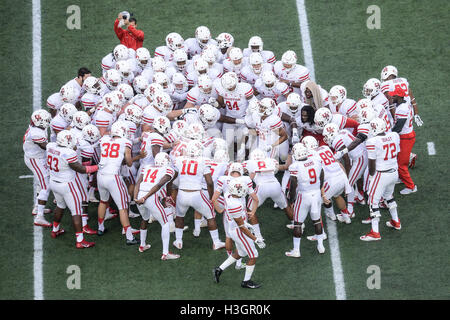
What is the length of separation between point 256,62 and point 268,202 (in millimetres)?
2287

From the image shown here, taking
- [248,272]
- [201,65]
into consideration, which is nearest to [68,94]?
[201,65]

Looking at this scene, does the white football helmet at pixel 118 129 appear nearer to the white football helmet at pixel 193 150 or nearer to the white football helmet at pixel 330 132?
the white football helmet at pixel 193 150

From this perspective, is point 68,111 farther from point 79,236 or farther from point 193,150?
point 193,150

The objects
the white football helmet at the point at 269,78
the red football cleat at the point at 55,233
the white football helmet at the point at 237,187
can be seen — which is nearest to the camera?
the white football helmet at the point at 237,187

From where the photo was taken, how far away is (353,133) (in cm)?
1413

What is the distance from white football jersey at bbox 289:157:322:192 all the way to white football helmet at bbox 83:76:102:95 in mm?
3632

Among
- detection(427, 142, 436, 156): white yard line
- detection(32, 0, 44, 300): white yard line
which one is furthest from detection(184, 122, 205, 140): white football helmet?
detection(427, 142, 436, 156): white yard line

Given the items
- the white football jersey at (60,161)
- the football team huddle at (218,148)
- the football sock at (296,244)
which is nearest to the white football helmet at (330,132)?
the football team huddle at (218,148)

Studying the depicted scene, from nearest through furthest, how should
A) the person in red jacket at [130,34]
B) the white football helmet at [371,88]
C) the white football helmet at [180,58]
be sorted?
the white football helmet at [371,88]
the white football helmet at [180,58]
the person in red jacket at [130,34]

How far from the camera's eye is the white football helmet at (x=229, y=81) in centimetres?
1431

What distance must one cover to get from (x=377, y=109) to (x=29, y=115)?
6.03 m

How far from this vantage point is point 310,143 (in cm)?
1302

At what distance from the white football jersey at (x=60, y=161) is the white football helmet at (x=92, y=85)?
168 centimetres

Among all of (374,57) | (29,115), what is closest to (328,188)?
(374,57)
